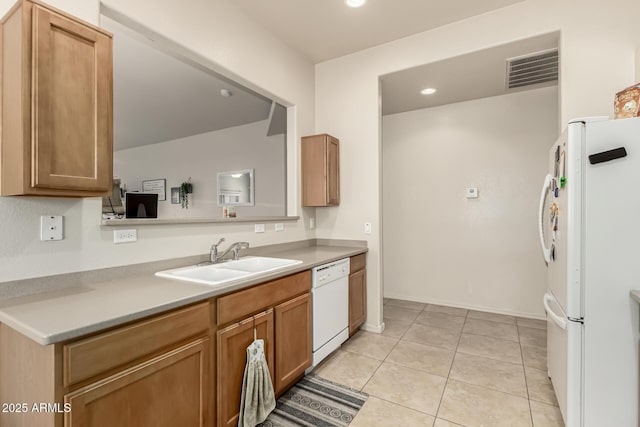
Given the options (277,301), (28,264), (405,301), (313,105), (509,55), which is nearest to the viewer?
(28,264)

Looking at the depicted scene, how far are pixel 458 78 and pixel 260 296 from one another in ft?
9.85

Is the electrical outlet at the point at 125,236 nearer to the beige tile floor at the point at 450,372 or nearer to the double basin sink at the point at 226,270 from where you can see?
the double basin sink at the point at 226,270

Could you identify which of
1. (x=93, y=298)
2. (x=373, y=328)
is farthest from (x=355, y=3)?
(x=373, y=328)

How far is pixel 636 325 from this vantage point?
1382 mm

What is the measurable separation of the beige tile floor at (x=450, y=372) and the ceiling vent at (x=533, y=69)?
8.69 feet

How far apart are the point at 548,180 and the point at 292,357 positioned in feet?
6.69

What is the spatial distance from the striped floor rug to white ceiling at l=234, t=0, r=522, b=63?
297 centimetres

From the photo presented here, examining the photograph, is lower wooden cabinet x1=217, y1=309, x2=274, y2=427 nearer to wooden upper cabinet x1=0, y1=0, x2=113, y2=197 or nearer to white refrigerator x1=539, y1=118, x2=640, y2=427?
wooden upper cabinet x1=0, y1=0, x2=113, y2=197

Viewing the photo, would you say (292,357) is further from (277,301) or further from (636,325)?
(636,325)

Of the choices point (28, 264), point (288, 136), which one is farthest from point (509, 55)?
point (28, 264)

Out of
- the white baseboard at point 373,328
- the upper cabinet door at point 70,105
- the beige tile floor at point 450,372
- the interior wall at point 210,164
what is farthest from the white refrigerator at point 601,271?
the interior wall at point 210,164

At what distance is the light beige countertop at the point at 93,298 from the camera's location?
39.4 inches

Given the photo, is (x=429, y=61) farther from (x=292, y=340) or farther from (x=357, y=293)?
(x=292, y=340)

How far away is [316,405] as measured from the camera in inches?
76.1
